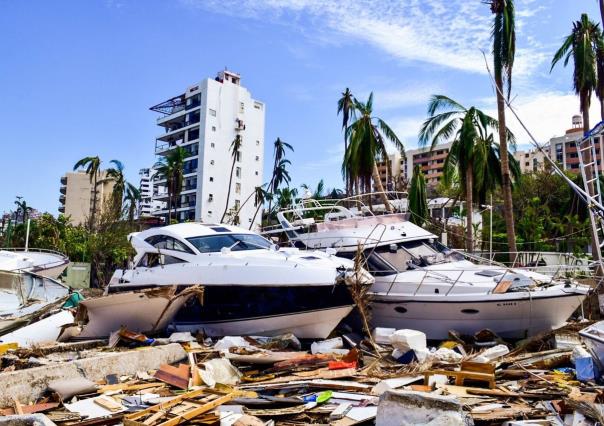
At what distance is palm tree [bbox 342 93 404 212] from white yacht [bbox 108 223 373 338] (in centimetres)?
1387

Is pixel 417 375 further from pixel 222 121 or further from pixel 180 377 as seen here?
pixel 222 121

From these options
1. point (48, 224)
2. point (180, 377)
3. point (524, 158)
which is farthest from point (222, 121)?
point (524, 158)

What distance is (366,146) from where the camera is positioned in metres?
25.9

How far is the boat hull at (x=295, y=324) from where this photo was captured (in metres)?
11.1

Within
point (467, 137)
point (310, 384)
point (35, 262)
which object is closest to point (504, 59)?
point (467, 137)

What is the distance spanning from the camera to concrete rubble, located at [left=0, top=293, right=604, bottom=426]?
217 inches

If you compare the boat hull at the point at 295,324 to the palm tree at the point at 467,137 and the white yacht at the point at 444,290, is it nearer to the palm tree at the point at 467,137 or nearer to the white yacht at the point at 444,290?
the white yacht at the point at 444,290

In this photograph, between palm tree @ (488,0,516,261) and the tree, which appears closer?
palm tree @ (488,0,516,261)

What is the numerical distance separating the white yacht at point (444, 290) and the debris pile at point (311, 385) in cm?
69

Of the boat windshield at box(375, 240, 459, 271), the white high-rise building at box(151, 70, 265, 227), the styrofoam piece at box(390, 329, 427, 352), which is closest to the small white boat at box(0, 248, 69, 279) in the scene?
the boat windshield at box(375, 240, 459, 271)

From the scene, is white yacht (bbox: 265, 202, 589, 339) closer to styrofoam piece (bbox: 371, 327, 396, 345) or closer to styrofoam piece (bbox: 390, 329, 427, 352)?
styrofoam piece (bbox: 371, 327, 396, 345)

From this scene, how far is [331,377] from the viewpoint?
767cm

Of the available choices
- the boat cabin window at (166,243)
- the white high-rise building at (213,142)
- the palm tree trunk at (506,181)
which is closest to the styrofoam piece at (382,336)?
the boat cabin window at (166,243)

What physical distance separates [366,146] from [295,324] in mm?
16169
